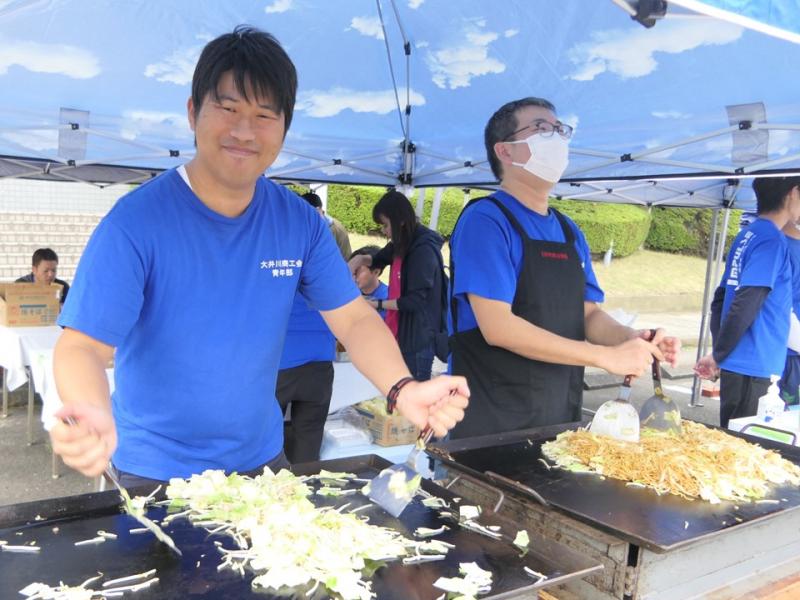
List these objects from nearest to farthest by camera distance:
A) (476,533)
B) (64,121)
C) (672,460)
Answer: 1. (476,533)
2. (672,460)
3. (64,121)

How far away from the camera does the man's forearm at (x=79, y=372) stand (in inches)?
59.0

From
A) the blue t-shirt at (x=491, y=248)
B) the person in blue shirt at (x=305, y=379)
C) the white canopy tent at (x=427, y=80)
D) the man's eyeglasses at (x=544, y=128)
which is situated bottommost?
the person in blue shirt at (x=305, y=379)

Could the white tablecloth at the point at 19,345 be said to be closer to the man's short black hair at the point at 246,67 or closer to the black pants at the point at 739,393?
the man's short black hair at the point at 246,67

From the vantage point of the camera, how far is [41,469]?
218 inches

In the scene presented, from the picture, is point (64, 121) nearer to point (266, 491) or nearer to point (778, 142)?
point (266, 491)

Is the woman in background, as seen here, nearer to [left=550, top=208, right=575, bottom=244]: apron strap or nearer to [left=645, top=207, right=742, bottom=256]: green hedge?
[left=550, top=208, right=575, bottom=244]: apron strap

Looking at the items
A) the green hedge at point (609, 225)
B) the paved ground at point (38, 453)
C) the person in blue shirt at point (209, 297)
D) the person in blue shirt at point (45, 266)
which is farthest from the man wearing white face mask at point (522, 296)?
the green hedge at point (609, 225)

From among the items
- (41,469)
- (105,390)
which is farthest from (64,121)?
(105,390)

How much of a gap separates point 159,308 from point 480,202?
149 centimetres

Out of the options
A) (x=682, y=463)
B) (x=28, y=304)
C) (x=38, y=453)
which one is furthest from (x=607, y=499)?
(x=28, y=304)

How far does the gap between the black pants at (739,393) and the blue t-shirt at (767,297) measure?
58 mm

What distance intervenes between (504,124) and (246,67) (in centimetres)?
143

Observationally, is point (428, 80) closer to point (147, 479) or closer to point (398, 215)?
point (398, 215)

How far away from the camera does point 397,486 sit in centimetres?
177
